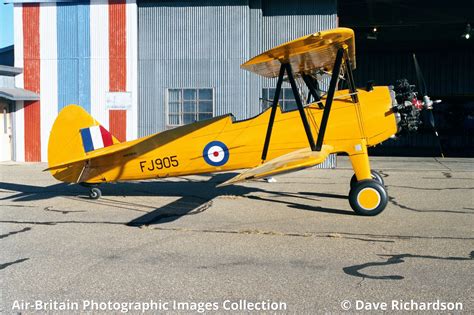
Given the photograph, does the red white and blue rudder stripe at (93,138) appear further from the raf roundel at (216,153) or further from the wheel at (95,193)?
the raf roundel at (216,153)

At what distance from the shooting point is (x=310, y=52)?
27.7 ft

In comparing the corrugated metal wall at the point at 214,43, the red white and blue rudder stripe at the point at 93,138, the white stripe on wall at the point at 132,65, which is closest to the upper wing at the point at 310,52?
the red white and blue rudder stripe at the point at 93,138

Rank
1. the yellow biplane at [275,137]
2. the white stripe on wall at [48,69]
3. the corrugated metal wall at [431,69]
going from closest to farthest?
the yellow biplane at [275,137], the white stripe on wall at [48,69], the corrugated metal wall at [431,69]

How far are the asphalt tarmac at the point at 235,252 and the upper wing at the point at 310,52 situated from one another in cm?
265

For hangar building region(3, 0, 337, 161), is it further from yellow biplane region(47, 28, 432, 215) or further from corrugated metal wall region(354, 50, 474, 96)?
corrugated metal wall region(354, 50, 474, 96)

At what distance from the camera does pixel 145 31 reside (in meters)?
18.1

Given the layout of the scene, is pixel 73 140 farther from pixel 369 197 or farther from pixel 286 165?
pixel 369 197

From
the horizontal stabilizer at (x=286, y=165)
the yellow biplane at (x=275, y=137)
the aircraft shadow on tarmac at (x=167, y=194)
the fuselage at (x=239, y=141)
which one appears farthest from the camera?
the aircraft shadow on tarmac at (x=167, y=194)

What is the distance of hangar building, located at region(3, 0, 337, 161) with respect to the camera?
690 inches

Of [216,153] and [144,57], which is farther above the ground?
[144,57]

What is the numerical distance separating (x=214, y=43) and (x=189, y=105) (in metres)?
2.33

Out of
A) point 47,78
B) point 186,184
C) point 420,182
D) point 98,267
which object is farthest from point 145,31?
point 98,267

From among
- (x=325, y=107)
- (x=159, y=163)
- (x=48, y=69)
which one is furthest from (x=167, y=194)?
(x=48, y=69)

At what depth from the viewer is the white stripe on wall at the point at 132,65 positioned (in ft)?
59.5
